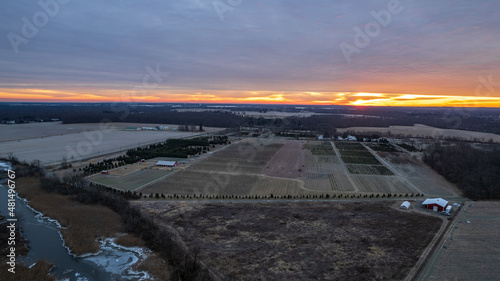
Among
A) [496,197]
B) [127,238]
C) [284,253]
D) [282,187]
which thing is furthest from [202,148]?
[496,197]

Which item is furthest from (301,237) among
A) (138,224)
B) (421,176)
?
(421,176)

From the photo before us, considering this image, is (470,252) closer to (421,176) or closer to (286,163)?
(421,176)

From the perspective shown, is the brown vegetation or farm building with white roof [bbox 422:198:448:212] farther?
farm building with white roof [bbox 422:198:448:212]

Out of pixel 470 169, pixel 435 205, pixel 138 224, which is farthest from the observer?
pixel 470 169

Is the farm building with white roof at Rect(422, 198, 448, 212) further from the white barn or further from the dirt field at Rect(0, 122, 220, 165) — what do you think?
the dirt field at Rect(0, 122, 220, 165)

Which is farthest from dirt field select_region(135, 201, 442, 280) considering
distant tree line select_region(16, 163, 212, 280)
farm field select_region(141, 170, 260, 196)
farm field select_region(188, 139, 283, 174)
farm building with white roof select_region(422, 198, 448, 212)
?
farm field select_region(188, 139, 283, 174)

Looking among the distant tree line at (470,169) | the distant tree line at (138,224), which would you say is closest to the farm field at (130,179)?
the distant tree line at (138,224)

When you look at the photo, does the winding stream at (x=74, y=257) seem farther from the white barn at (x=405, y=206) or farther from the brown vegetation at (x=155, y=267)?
the white barn at (x=405, y=206)
